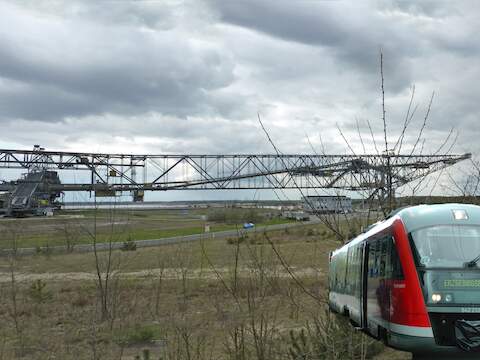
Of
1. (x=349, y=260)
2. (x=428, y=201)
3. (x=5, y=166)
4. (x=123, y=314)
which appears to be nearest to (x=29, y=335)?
(x=123, y=314)

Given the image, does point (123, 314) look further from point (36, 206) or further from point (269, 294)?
point (36, 206)

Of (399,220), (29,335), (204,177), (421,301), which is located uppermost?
(204,177)

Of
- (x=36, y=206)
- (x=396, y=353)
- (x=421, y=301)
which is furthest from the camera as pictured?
(x=36, y=206)

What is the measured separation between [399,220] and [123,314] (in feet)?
38.3

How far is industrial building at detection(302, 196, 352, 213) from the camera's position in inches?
412

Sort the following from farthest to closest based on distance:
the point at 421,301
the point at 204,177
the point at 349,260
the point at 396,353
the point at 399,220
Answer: the point at 204,177 < the point at 349,260 < the point at 396,353 < the point at 399,220 < the point at 421,301

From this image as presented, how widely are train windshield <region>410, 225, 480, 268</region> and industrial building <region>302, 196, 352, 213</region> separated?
112 inches

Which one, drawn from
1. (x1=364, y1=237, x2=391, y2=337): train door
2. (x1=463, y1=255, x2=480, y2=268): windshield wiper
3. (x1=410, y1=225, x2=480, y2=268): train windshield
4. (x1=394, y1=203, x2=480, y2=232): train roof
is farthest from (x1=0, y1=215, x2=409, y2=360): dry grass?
(x1=463, y1=255, x2=480, y2=268): windshield wiper

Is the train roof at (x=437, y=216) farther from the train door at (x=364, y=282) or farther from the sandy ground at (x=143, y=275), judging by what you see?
the sandy ground at (x=143, y=275)

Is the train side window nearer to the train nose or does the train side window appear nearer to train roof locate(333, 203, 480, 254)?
train roof locate(333, 203, 480, 254)

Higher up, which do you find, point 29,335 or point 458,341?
point 458,341

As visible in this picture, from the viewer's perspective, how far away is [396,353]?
10594 mm

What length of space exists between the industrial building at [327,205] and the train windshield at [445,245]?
2.85 m

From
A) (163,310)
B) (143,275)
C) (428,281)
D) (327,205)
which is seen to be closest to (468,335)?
(428,281)
